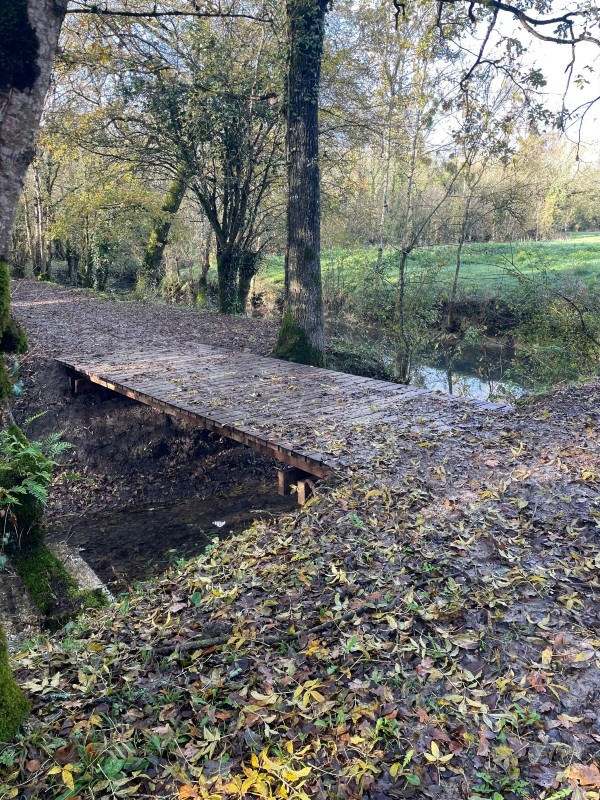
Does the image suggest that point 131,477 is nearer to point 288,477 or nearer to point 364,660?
point 288,477

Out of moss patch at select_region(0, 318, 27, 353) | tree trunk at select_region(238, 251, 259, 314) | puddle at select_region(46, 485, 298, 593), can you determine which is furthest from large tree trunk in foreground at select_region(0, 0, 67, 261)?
tree trunk at select_region(238, 251, 259, 314)

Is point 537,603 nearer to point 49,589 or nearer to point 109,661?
point 109,661

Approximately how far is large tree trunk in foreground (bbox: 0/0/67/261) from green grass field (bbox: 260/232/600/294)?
8.94 m

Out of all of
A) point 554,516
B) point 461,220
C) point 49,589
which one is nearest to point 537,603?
point 554,516

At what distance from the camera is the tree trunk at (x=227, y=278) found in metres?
15.8

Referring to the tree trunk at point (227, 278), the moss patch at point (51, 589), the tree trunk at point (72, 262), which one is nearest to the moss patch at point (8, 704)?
the moss patch at point (51, 589)

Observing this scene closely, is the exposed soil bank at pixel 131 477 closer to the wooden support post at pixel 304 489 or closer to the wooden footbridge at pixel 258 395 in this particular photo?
the wooden footbridge at pixel 258 395

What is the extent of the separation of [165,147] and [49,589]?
11.8 m

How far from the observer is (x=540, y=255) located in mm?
10969

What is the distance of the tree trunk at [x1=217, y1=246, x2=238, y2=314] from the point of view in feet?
51.8

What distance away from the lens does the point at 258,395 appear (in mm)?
7613

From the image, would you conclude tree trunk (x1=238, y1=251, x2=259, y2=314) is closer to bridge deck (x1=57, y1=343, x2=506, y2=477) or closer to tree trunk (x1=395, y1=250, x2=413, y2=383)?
tree trunk (x1=395, y1=250, x2=413, y2=383)

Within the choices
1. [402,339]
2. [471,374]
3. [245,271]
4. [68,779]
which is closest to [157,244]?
[245,271]

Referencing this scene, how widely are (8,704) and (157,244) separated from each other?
18731mm
